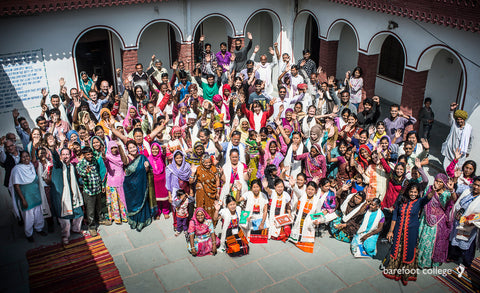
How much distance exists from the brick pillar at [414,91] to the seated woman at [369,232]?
4847 millimetres

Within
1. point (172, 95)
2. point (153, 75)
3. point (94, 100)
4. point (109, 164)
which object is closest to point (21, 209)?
point (109, 164)

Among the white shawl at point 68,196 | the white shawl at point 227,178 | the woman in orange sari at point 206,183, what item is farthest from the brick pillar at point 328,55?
the white shawl at point 68,196

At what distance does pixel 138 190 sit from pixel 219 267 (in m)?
2.10

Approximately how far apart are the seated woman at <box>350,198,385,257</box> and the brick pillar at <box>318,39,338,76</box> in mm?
7942

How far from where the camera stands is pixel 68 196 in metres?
7.81

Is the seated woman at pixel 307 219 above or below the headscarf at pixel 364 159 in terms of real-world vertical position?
below

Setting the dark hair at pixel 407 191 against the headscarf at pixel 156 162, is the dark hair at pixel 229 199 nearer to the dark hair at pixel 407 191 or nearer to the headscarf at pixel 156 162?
the headscarf at pixel 156 162

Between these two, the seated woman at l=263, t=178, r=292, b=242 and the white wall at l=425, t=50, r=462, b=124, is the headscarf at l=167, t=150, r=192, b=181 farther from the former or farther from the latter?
the white wall at l=425, t=50, r=462, b=124

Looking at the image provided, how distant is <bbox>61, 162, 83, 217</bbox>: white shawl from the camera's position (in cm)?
778

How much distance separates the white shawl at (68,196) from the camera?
778 centimetres

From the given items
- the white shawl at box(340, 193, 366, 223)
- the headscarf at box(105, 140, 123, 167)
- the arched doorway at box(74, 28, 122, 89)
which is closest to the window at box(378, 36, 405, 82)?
the white shawl at box(340, 193, 366, 223)

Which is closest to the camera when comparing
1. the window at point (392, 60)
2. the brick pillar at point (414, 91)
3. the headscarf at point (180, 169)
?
the headscarf at point (180, 169)

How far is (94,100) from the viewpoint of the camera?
10781 mm

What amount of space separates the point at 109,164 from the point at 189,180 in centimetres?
152
